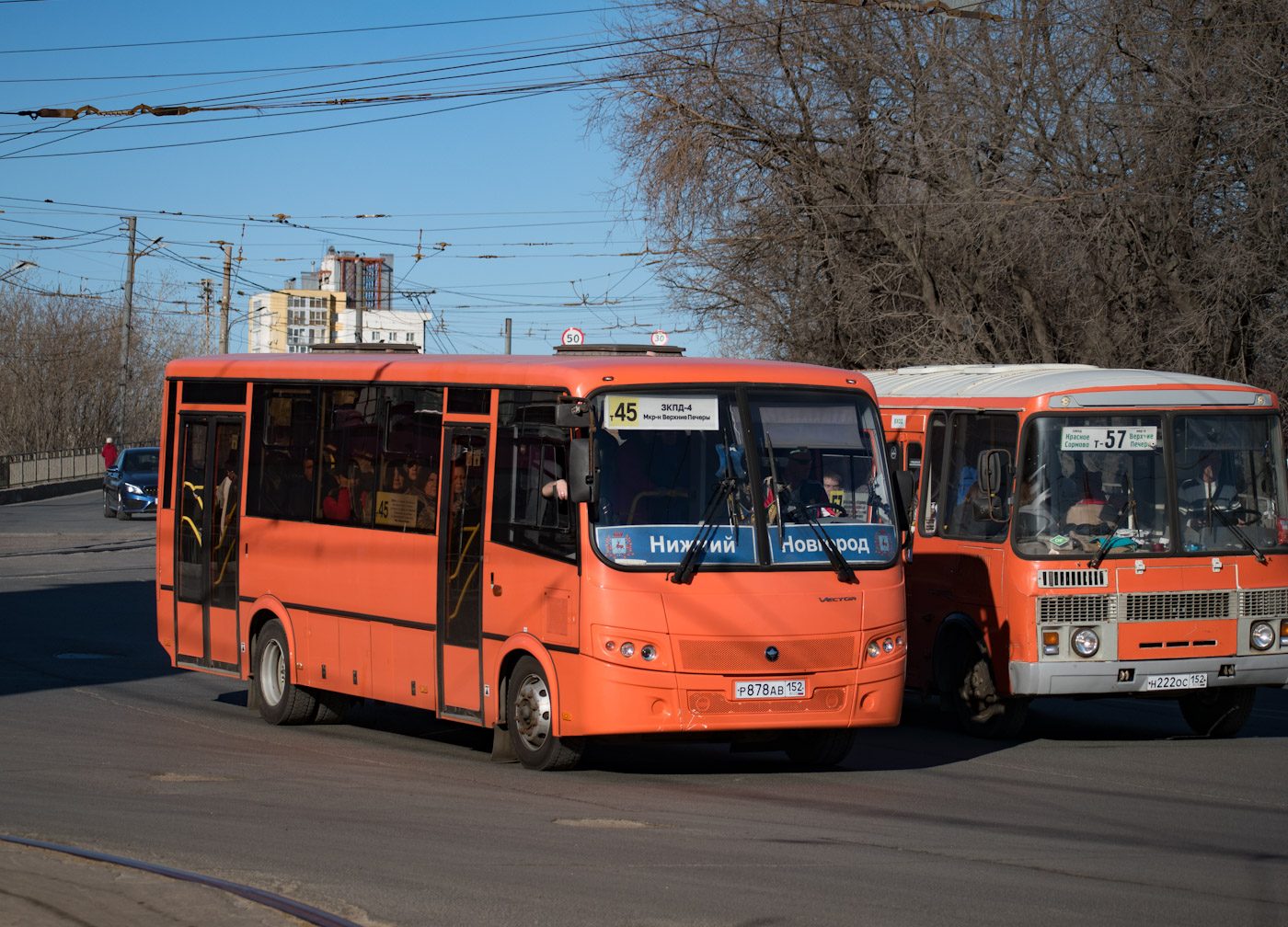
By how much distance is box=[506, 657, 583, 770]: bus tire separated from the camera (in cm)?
1054

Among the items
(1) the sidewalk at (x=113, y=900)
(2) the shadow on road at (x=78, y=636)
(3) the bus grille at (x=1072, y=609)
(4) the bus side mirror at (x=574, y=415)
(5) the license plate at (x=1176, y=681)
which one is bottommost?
(2) the shadow on road at (x=78, y=636)

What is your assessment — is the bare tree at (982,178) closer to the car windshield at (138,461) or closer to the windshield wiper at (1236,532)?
the windshield wiper at (1236,532)

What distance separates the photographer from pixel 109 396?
84.7m

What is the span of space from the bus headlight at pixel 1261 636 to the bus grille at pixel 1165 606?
0.08m

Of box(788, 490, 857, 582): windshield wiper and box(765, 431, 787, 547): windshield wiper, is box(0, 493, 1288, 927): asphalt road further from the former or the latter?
box(765, 431, 787, 547): windshield wiper

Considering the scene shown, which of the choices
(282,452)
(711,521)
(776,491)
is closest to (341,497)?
(282,452)

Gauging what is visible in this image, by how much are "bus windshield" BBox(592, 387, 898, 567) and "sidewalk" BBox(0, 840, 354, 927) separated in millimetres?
3818

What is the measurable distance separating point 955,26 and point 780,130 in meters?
3.14

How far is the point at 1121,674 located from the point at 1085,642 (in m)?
0.35

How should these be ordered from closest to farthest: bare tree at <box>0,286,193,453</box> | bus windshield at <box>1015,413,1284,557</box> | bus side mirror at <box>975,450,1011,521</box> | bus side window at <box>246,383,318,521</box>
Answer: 1. bus windshield at <box>1015,413,1284,557</box>
2. bus side mirror at <box>975,450,1011,521</box>
3. bus side window at <box>246,383,318,521</box>
4. bare tree at <box>0,286,193,453</box>

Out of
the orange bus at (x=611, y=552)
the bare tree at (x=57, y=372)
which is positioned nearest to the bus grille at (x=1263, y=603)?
the orange bus at (x=611, y=552)

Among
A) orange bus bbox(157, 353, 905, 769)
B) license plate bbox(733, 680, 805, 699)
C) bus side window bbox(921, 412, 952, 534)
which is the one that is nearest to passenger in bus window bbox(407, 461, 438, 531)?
orange bus bbox(157, 353, 905, 769)

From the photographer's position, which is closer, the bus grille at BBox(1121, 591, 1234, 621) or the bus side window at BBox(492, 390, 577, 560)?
the bus side window at BBox(492, 390, 577, 560)

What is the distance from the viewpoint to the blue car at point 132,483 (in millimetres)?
43219
